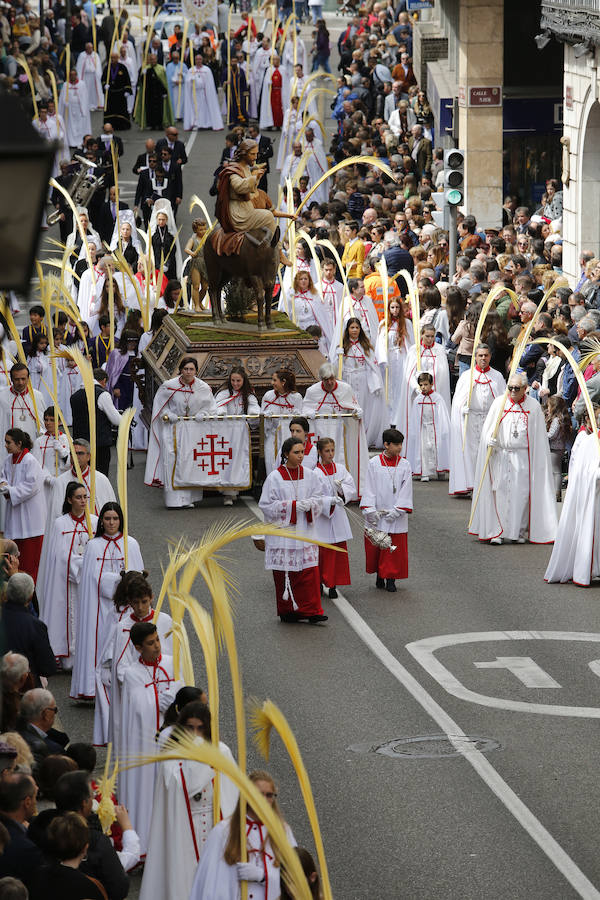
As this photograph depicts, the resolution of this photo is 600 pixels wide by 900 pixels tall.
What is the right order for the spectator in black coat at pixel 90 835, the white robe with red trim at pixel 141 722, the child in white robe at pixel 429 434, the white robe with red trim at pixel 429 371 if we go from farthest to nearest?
the white robe with red trim at pixel 429 371 < the child in white robe at pixel 429 434 < the white robe with red trim at pixel 141 722 < the spectator in black coat at pixel 90 835

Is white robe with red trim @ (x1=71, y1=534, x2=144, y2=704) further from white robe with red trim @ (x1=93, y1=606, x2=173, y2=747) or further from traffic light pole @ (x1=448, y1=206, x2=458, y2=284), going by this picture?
traffic light pole @ (x1=448, y1=206, x2=458, y2=284)

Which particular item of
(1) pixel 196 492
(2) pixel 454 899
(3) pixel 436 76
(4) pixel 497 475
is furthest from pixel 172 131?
(2) pixel 454 899

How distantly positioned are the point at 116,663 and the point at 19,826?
277cm

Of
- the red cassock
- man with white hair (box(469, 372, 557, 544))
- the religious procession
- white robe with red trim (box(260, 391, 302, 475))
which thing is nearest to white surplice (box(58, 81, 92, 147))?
the red cassock

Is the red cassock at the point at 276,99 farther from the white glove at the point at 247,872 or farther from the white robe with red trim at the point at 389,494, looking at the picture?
the white glove at the point at 247,872

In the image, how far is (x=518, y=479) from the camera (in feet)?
58.5

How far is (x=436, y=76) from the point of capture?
127 ft

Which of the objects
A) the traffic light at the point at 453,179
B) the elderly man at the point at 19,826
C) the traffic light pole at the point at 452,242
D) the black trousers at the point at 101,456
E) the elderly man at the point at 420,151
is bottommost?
the elderly man at the point at 19,826

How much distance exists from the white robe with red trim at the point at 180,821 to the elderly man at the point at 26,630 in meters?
2.44

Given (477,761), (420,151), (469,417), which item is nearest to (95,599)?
(477,761)

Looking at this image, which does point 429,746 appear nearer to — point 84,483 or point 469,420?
point 84,483

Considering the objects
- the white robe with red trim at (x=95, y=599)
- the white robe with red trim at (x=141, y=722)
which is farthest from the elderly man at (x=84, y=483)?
the white robe with red trim at (x=141, y=722)

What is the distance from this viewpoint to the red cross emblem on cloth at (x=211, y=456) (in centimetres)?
1959

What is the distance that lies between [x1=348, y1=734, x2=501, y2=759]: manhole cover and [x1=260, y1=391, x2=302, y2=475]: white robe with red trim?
742cm
